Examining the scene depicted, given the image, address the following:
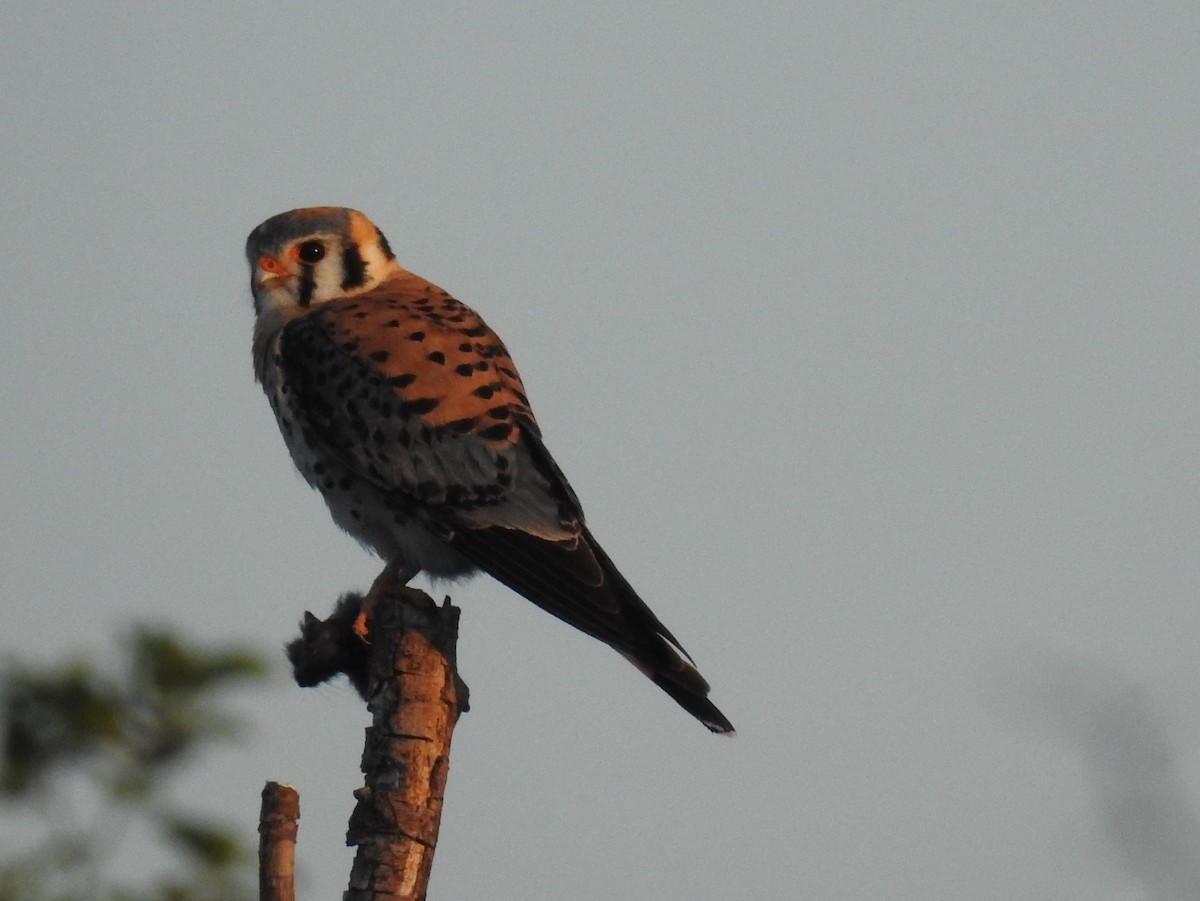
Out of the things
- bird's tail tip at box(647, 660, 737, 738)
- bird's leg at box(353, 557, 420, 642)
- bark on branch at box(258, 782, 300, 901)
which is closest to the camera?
bark on branch at box(258, 782, 300, 901)

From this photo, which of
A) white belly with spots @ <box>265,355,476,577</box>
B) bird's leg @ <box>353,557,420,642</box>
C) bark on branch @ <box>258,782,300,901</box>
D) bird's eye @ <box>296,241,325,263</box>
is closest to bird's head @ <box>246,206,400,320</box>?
bird's eye @ <box>296,241,325,263</box>

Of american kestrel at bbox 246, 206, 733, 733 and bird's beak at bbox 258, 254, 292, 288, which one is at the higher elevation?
bird's beak at bbox 258, 254, 292, 288

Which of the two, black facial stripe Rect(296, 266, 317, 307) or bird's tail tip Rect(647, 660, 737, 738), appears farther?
black facial stripe Rect(296, 266, 317, 307)

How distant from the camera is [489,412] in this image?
6.30 metres

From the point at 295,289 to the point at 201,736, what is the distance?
65.4 inches

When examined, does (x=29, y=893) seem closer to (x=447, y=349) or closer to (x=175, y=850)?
(x=175, y=850)

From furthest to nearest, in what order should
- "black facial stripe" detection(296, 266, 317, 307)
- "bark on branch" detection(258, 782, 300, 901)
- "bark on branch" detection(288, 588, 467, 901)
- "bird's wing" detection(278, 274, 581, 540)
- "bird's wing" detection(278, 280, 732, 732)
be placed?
"black facial stripe" detection(296, 266, 317, 307), "bird's wing" detection(278, 274, 581, 540), "bird's wing" detection(278, 280, 732, 732), "bark on branch" detection(288, 588, 467, 901), "bark on branch" detection(258, 782, 300, 901)

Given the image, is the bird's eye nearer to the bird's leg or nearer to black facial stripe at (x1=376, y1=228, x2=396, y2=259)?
black facial stripe at (x1=376, y1=228, x2=396, y2=259)

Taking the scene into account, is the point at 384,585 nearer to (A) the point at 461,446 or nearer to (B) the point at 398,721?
(A) the point at 461,446

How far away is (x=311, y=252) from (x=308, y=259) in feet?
0.13

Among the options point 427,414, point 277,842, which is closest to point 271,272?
point 427,414

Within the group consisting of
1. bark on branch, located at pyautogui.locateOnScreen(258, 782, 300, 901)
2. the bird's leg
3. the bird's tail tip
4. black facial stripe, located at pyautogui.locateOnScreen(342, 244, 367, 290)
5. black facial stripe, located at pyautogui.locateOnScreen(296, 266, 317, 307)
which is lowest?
bark on branch, located at pyautogui.locateOnScreen(258, 782, 300, 901)

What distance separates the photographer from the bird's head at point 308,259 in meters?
7.02

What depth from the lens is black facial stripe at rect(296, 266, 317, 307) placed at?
Answer: 23.0 ft
